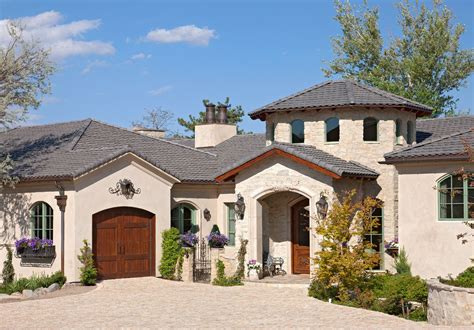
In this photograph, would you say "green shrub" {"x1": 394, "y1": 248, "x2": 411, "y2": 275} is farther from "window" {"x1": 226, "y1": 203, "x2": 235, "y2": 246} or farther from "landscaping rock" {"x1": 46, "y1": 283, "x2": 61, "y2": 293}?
"landscaping rock" {"x1": 46, "y1": 283, "x2": 61, "y2": 293}

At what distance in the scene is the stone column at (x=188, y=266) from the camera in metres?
25.4

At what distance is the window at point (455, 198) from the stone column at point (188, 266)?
8.00 metres

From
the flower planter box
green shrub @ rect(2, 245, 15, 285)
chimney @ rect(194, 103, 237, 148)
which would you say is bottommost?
green shrub @ rect(2, 245, 15, 285)

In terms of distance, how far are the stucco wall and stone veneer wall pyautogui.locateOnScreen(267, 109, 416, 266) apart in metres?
2.58

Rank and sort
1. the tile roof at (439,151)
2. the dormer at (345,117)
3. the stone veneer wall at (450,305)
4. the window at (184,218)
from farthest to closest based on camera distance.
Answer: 1. the window at (184,218)
2. the dormer at (345,117)
3. the tile roof at (439,151)
4. the stone veneer wall at (450,305)

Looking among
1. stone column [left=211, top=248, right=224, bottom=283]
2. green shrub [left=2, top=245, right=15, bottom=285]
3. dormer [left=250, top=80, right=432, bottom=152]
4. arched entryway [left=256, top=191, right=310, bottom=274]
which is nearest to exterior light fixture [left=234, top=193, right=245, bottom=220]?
arched entryway [left=256, top=191, right=310, bottom=274]

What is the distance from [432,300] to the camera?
17688mm

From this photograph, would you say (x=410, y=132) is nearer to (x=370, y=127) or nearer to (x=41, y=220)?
(x=370, y=127)

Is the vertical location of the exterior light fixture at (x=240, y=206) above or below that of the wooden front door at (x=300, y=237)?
above

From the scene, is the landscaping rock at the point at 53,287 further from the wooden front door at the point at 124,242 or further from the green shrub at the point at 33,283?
the wooden front door at the point at 124,242

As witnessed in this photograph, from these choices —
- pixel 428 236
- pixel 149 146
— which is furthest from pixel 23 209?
pixel 428 236

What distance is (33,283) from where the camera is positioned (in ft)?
76.2

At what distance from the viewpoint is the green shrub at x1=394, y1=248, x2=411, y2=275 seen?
23141 millimetres

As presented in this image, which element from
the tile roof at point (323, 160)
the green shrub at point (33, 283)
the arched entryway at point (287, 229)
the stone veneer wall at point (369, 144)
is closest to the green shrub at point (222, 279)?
the arched entryway at point (287, 229)
